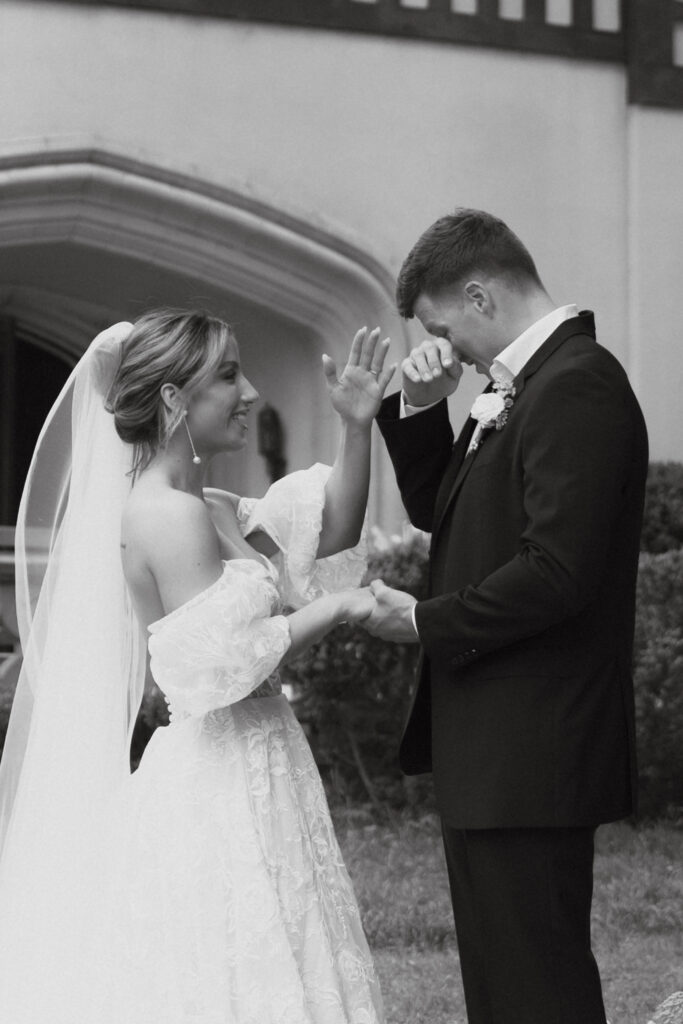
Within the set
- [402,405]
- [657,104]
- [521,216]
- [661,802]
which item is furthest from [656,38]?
[402,405]

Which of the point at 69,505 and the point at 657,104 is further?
the point at 657,104

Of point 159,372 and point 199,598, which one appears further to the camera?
point 159,372

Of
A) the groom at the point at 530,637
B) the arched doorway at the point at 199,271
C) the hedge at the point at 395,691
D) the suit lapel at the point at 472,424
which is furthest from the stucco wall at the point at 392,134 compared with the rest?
the groom at the point at 530,637

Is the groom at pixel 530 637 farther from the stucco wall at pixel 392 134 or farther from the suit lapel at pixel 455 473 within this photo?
the stucco wall at pixel 392 134

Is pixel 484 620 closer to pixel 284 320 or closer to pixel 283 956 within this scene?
pixel 283 956

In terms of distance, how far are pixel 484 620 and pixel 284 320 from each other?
21.2 feet

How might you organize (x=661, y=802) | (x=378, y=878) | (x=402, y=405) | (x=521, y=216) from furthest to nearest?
1. (x=521, y=216)
2. (x=661, y=802)
3. (x=378, y=878)
4. (x=402, y=405)

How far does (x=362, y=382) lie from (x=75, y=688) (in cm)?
97

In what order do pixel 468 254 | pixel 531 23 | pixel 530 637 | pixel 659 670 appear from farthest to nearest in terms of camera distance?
pixel 531 23 < pixel 659 670 < pixel 468 254 < pixel 530 637

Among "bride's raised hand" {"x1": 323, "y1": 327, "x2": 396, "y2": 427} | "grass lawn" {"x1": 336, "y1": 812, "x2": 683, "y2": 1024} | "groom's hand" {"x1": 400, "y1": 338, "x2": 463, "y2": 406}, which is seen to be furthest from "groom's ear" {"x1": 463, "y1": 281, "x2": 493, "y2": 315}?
"grass lawn" {"x1": 336, "y1": 812, "x2": 683, "y2": 1024}

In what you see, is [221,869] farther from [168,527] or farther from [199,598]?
[168,527]

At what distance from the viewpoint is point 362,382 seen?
3.33 m

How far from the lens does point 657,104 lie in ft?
28.5

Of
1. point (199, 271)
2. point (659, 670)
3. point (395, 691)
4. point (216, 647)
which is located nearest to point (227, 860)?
point (216, 647)
